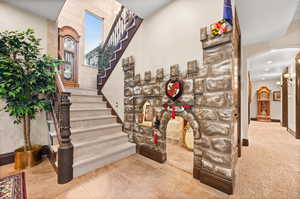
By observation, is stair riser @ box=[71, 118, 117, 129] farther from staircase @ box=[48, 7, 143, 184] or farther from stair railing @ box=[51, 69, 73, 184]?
stair railing @ box=[51, 69, 73, 184]

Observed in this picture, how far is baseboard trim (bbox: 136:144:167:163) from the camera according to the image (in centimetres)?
234

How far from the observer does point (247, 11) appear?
6.84 ft

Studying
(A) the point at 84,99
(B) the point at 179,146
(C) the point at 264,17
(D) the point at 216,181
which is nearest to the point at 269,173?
(D) the point at 216,181

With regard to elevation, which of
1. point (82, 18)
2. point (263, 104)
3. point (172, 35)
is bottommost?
point (263, 104)

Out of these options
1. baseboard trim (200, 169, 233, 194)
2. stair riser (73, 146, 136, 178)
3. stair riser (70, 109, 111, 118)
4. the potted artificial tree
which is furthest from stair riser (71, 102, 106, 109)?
baseboard trim (200, 169, 233, 194)

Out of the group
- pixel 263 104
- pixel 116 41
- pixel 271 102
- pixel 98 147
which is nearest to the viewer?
pixel 98 147

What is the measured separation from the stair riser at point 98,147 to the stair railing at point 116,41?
1.81m

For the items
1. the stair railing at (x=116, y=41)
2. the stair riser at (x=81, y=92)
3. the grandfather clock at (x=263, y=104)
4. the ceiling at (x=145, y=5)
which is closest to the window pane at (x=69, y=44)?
the stair railing at (x=116, y=41)

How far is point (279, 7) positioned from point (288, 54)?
3.68 metres

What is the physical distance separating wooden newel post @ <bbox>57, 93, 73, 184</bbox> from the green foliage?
0.65m

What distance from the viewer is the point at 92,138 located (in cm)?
243

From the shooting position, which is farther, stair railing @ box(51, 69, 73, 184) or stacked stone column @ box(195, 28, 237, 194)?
stair railing @ box(51, 69, 73, 184)

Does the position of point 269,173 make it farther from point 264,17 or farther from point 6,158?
point 6,158

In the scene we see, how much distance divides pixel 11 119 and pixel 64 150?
61.2 inches
